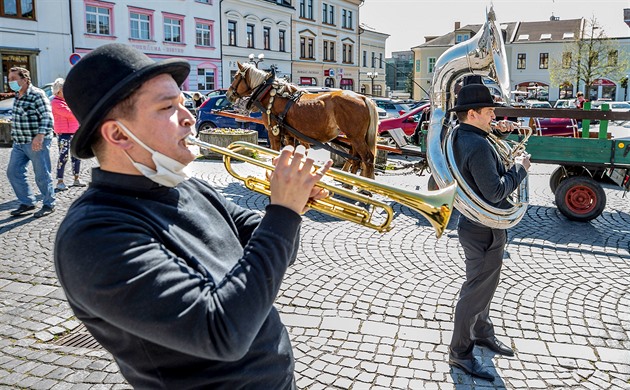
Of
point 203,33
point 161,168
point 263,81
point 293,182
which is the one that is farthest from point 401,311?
point 203,33

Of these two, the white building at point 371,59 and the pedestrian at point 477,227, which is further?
the white building at point 371,59

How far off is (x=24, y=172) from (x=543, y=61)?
6313 cm

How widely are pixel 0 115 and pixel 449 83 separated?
18116 mm

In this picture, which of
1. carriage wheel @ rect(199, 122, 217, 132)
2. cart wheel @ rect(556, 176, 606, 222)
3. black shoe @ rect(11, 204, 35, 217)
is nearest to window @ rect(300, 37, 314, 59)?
carriage wheel @ rect(199, 122, 217, 132)

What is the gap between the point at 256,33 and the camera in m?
40.5

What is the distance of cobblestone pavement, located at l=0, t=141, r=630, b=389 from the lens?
3707 millimetres

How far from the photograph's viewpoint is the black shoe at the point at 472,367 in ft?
11.9

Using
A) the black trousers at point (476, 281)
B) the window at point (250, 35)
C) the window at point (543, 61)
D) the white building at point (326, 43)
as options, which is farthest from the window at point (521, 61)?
the black trousers at point (476, 281)

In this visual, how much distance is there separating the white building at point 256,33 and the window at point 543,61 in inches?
1285

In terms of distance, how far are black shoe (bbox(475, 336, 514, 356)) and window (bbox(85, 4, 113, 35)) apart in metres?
30.4

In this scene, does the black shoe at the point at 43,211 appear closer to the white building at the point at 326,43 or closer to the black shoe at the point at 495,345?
the black shoe at the point at 495,345

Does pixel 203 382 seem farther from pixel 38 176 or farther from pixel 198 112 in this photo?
pixel 198 112

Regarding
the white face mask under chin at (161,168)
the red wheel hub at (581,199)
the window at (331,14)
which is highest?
the window at (331,14)

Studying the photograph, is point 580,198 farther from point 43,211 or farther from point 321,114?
point 43,211
